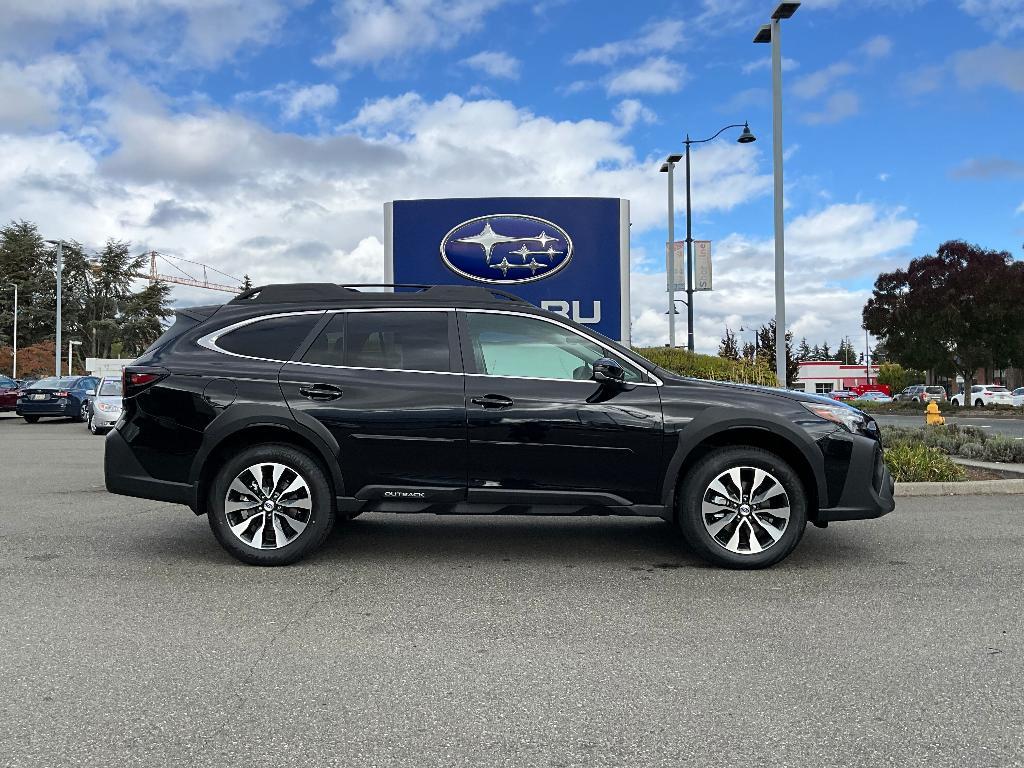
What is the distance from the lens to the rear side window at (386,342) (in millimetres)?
5867

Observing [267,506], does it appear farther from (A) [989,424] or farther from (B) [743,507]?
(A) [989,424]

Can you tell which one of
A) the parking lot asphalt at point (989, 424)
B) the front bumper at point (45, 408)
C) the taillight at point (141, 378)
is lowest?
the parking lot asphalt at point (989, 424)

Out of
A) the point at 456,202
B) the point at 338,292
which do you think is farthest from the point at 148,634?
the point at 456,202

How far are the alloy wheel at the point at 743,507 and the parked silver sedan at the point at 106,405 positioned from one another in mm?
17897

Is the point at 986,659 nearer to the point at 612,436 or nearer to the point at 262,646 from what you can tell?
the point at 612,436

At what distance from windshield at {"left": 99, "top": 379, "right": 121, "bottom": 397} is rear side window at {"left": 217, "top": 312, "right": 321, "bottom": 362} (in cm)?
1669

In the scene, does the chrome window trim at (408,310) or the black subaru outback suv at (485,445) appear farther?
the chrome window trim at (408,310)

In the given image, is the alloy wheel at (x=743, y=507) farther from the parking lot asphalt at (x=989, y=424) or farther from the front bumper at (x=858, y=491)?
the parking lot asphalt at (x=989, y=424)

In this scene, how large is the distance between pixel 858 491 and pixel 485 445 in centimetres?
244

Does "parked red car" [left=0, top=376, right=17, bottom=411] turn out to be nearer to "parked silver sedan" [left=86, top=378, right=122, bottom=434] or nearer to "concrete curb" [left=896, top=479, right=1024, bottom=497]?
"parked silver sedan" [left=86, top=378, right=122, bottom=434]

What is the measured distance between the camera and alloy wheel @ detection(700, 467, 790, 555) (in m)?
5.64

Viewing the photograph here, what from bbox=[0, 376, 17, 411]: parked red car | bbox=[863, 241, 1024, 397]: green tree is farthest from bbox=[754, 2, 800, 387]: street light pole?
bbox=[0, 376, 17, 411]: parked red car

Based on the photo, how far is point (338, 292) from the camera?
624 cm

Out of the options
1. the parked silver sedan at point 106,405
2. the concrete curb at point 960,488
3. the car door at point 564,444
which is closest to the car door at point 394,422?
the car door at point 564,444
